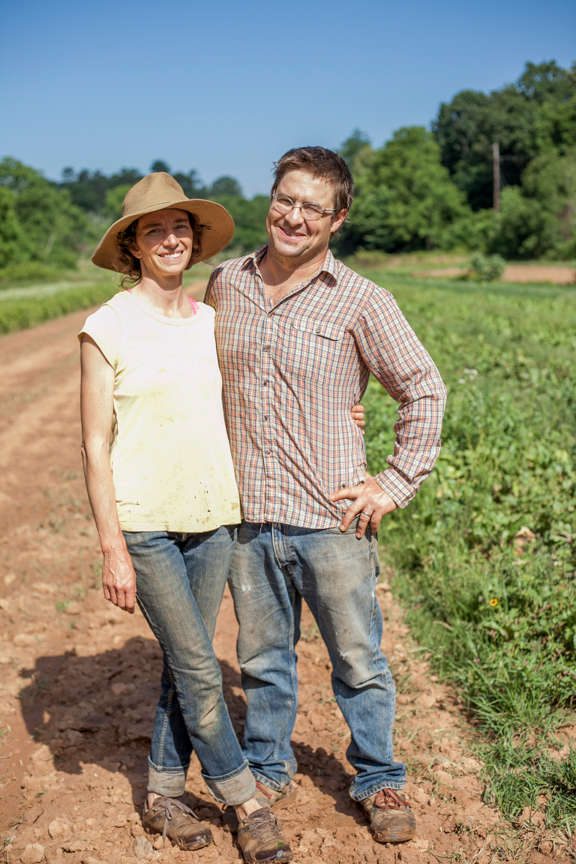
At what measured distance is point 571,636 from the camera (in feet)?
12.2

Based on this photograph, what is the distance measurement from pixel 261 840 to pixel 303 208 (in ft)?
6.61

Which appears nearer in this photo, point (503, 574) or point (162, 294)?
point (162, 294)

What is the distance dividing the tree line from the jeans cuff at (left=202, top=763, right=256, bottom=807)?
203 feet

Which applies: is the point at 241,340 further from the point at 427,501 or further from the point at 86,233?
the point at 86,233

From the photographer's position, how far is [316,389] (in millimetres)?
2742

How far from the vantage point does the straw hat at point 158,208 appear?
259cm

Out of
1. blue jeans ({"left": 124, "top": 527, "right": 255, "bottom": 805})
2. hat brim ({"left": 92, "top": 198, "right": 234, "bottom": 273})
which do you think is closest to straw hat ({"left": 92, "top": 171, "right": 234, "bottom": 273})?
hat brim ({"left": 92, "top": 198, "right": 234, "bottom": 273})

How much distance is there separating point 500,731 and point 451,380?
5.68 m

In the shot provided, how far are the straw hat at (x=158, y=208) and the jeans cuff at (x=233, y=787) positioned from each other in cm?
168

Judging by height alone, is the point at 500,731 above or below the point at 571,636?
below

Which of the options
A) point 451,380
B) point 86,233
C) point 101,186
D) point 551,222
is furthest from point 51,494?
point 101,186

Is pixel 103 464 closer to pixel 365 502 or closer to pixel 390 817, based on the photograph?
pixel 365 502

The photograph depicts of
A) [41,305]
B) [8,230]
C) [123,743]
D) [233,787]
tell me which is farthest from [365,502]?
[8,230]

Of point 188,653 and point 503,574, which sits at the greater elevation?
point 188,653
